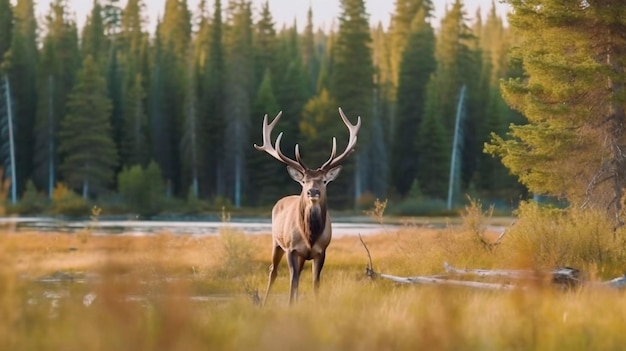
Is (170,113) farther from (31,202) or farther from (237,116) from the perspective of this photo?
(31,202)

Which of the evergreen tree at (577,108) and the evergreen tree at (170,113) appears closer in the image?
the evergreen tree at (577,108)

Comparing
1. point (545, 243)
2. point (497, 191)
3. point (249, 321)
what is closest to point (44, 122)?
point (497, 191)

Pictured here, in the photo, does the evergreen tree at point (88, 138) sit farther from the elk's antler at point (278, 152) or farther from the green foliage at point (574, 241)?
the elk's antler at point (278, 152)

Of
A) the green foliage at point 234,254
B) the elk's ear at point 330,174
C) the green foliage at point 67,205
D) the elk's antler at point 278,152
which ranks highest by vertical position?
the elk's antler at point 278,152

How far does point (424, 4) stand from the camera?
71.4 meters

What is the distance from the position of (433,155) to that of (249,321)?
53251 mm

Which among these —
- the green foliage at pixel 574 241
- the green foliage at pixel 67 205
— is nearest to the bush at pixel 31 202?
the green foliage at pixel 67 205

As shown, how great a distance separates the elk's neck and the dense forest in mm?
42795

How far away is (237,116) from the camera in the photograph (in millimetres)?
61062

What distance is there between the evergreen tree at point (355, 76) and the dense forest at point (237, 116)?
8cm

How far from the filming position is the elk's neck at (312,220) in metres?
12.6

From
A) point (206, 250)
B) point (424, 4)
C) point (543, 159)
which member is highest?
point (424, 4)

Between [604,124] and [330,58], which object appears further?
[330,58]

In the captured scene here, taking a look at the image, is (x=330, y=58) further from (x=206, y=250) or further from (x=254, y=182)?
(x=206, y=250)
